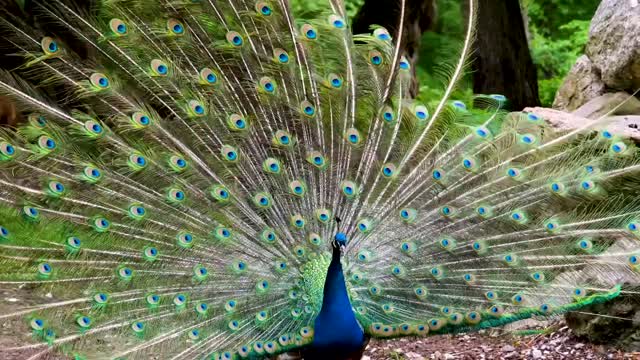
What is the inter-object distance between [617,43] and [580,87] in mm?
748

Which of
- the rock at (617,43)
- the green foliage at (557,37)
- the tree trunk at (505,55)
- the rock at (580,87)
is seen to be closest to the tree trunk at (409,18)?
the tree trunk at (505,55)

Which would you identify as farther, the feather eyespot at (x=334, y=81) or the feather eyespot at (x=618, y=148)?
the feather eyespot at (x=618, y=148)

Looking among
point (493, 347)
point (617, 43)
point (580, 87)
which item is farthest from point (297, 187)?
point (580, 87)

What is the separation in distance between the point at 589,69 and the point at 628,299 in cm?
297

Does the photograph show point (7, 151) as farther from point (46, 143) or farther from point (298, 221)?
point (298, 221)

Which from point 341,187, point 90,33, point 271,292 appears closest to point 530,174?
point 341,187

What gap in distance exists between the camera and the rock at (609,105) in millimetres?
6422

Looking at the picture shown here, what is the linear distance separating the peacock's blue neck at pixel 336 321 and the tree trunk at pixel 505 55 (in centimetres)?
571

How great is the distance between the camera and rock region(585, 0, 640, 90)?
6547 millimetres

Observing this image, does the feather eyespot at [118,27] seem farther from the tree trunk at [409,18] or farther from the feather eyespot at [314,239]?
the tree trunk at [409,18]

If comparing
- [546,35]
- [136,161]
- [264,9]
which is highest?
[264,9]

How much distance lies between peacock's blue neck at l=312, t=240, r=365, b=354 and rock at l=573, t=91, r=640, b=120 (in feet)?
10.0

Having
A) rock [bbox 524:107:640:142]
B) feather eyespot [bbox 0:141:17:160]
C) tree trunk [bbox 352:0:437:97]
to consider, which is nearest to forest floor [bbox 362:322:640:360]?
rock [bbox 524:107:640:142]

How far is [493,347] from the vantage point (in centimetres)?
583
